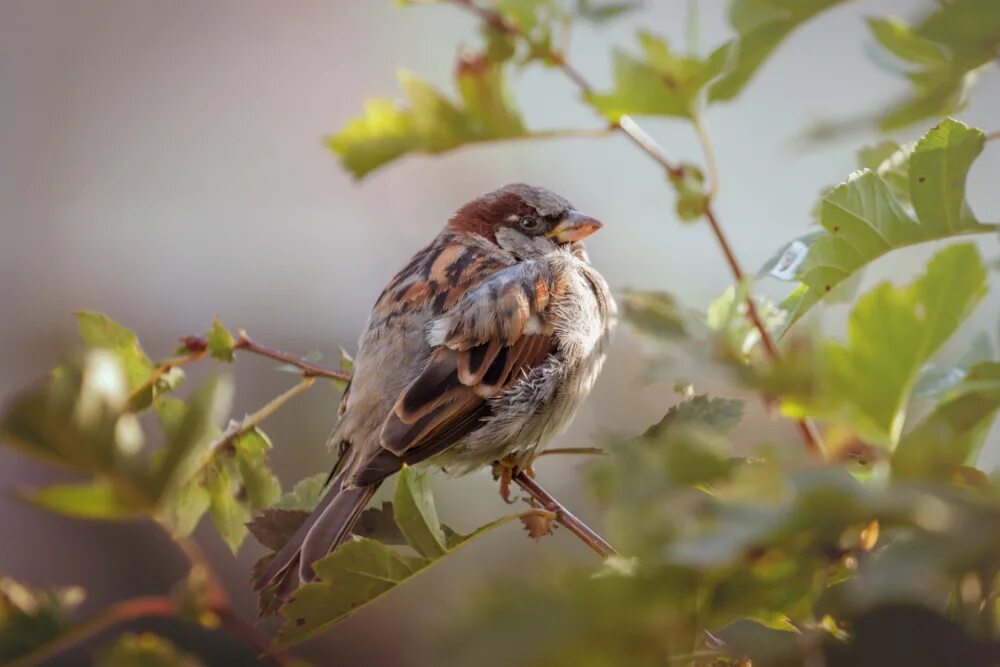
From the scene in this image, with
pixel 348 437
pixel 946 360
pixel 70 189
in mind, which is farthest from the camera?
pixel 70 189

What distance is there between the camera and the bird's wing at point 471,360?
5.55ft

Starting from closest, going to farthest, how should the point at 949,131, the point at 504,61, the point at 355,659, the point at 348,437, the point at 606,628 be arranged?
the point at 606,628
the point at 949,131
the point at 504,61
the point at 348,437
the point at 355,659

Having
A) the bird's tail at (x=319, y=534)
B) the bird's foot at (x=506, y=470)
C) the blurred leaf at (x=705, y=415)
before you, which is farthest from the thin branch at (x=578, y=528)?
the bird's foot at (x=506, y=470)

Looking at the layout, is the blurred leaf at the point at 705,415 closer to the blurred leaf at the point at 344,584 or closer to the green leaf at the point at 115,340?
the blurred leaf at the point at 344,584

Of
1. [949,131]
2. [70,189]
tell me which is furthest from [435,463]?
[70,189]

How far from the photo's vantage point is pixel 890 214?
686 millimetres

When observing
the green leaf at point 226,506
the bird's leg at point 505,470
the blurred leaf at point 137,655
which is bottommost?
the bird's leg at point 505,470

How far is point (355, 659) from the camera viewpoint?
3863mm

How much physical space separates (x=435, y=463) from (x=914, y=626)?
1.46 metres

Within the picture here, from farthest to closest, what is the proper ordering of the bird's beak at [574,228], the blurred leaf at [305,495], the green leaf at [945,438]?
1. the bird's beak at [574,228]
2. the blurred leaf at [305,495]
3. the green leaf at [945,438]

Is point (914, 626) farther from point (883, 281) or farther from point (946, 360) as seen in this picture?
point (946, 360)

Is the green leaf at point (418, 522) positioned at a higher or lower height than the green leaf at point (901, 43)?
lower

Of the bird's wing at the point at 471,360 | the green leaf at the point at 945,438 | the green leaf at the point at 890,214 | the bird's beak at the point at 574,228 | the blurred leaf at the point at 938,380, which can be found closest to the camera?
the green leaf at the point at 945,438

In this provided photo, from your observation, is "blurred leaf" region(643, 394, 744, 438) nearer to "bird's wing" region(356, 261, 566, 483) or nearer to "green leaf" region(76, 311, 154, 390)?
"green leaf" region(76, 311, 154, 390)
